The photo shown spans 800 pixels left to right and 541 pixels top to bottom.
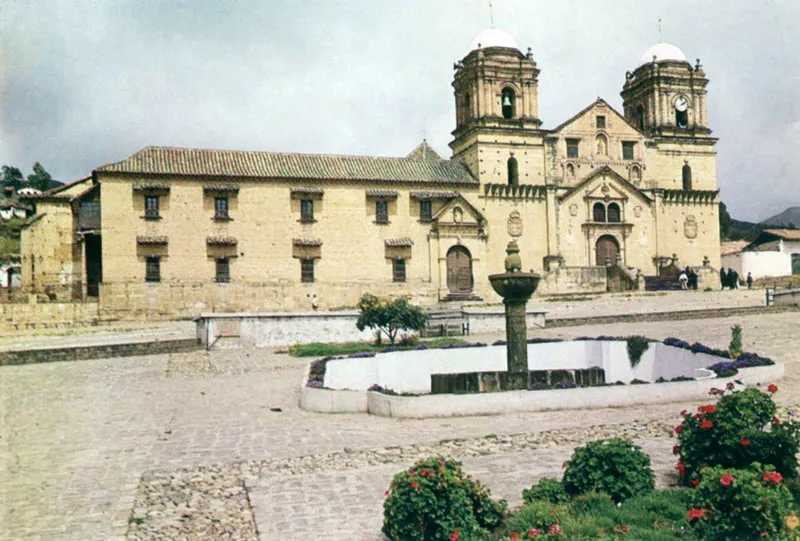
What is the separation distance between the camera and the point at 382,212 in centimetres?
3759

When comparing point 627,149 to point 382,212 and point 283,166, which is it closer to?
point 382,212

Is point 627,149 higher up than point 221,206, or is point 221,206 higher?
point 627,149

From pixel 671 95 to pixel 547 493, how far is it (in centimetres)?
4166

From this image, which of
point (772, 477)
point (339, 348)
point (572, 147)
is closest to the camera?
point (772, 477)

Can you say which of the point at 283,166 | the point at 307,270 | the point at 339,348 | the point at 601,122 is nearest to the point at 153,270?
the point at 307,270

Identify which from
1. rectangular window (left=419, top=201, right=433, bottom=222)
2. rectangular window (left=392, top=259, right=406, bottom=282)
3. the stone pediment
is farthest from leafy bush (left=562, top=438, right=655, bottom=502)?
the stone pediment

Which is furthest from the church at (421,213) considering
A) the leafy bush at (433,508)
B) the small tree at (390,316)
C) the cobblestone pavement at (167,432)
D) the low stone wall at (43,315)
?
the leafy bush at (433,508)

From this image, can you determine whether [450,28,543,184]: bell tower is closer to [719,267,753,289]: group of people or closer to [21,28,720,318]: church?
[21,28,720,318]: church

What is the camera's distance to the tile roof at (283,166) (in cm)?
3503

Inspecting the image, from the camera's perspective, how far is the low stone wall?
3130 centimetres

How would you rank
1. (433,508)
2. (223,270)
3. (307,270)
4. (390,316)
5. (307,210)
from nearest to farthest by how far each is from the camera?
(433,508), (390,316), (223,270), (307,270), (307,210)

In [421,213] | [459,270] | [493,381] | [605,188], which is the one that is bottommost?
[493,381]

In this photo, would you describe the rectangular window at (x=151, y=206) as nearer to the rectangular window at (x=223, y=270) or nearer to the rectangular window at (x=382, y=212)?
the rectangular window at (x=223, y=270)

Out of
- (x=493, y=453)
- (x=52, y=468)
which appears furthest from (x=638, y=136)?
(x=52, y=468)
